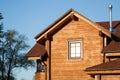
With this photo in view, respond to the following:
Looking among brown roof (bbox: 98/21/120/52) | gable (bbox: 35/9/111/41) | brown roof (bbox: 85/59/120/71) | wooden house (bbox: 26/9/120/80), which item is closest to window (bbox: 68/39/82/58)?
wooden house (bbox: 26/9/120/80)

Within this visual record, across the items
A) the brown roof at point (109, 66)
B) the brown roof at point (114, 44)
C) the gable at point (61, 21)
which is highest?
the gable at point (61, 21)

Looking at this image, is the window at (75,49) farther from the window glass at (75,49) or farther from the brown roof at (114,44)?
the brown roof at (114,44)

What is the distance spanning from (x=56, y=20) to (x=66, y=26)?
102 cm

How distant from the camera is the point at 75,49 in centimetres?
2992

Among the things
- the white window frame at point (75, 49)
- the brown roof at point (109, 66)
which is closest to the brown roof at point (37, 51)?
the white window frame at point (75, 49)

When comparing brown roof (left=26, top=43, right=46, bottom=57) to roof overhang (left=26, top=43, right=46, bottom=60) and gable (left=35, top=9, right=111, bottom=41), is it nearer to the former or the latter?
roof overhang (left=26, top=43, right=46, bottom=60)

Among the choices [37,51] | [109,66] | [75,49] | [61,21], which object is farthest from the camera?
[37,51]

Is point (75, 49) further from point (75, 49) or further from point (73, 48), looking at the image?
point (73, 48)

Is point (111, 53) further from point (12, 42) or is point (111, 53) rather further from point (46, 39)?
point (12, 42)

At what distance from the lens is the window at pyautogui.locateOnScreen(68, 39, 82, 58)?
2981 centimetres

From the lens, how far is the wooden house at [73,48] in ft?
95.6

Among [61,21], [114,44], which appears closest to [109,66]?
[114,44]

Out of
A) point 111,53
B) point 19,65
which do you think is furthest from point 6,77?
point 111,53

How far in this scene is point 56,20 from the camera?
3025cm
